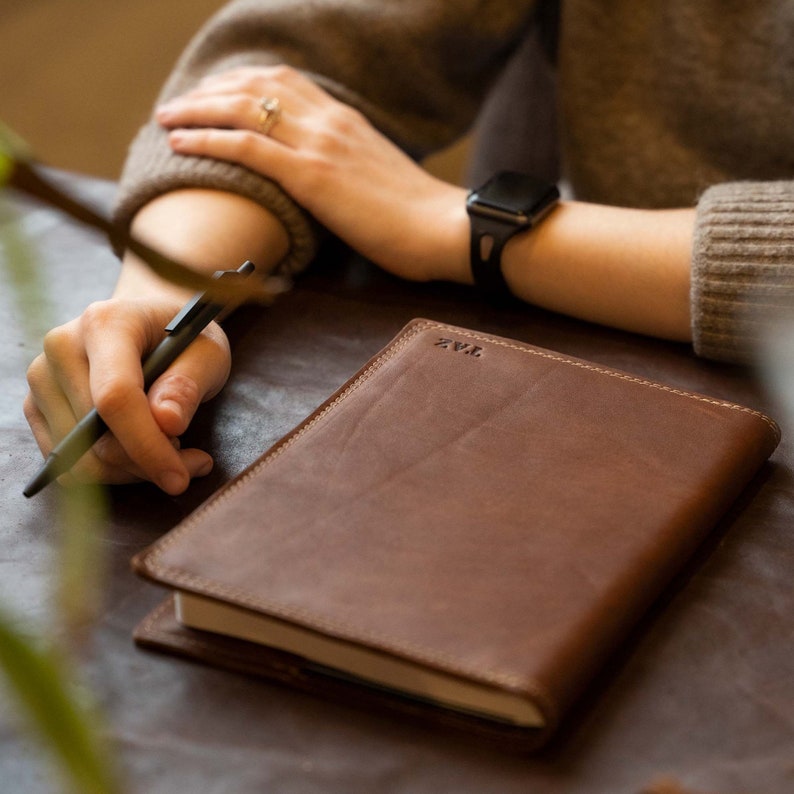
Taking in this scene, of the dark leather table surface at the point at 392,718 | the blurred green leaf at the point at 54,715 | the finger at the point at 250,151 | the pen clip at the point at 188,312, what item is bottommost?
the dark leather table surface at the point at 392,718

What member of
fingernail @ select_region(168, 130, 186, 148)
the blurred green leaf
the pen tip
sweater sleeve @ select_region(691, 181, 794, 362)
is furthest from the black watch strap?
the blurred green leaf

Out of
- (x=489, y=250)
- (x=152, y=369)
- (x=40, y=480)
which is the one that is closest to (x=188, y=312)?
(x=152, y=369)

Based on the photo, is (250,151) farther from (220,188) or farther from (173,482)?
(173,482)

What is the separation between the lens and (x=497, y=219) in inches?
32.5

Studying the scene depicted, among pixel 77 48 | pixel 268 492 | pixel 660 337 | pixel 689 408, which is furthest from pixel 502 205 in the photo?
pixel 77 48

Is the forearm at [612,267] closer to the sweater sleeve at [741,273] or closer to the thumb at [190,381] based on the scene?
the sweater sleeve at [741,273]

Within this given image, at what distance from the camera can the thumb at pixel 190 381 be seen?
2.05 ft

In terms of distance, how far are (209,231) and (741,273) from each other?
0.42m

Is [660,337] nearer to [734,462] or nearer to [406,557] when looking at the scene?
[734,462]

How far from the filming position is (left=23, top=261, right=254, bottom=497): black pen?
0.59 m

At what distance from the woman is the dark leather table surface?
0.14 ft

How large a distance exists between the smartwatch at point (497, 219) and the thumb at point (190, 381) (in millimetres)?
226

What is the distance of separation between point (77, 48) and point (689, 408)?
1.93 meters

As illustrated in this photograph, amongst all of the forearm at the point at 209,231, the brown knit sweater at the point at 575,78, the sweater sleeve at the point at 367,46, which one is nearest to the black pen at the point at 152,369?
the forearm at the point at 209,231
